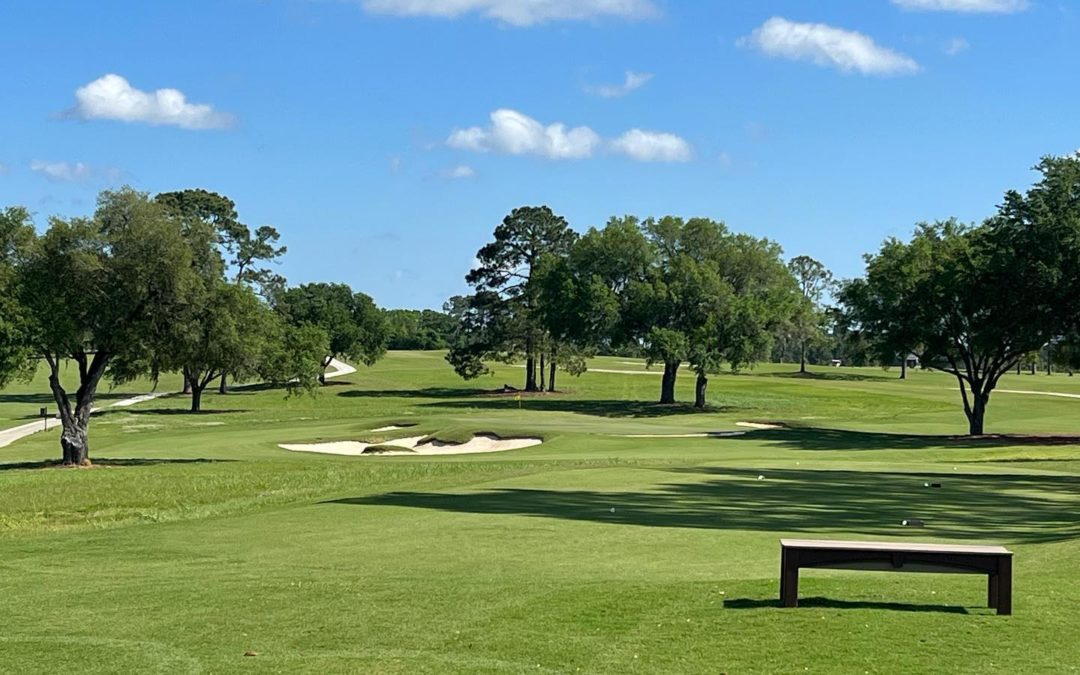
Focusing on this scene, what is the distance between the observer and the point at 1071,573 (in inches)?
569

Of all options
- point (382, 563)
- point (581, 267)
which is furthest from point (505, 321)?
point (382, 563)

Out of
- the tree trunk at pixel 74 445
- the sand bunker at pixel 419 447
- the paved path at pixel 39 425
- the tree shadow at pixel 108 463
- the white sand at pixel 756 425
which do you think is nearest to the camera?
the tree shadow at pixel 108 463

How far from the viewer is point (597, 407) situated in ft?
283

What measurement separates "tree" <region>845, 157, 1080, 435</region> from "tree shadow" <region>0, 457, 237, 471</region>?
3567 centimetres

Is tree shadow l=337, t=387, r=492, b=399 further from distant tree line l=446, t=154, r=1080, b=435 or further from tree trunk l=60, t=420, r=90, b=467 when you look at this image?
tree trunk l=60, t=420, r=90, b=467

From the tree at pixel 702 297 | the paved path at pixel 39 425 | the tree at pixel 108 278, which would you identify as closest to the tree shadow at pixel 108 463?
the tree at pixel 108 278

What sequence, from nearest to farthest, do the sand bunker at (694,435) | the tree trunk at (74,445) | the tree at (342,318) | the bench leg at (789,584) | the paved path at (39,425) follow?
1. the bench leg at (789,584)
2. the tree trunk at (74,445)
3. the sand bunker at (694,435)
4. the paved path at (39,425)
5. the tree at (342,318)

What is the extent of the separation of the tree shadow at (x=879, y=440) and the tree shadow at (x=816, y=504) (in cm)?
2058

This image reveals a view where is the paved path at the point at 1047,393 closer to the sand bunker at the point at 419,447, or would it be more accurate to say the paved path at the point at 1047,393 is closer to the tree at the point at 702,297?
the tree at the point at 702,297

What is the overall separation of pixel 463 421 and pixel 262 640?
4958 cm

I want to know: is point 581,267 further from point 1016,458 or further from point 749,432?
point 1016,458

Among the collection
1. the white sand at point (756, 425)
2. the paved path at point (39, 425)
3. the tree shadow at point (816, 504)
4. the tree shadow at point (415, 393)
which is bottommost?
the paved path at point (39, 425)

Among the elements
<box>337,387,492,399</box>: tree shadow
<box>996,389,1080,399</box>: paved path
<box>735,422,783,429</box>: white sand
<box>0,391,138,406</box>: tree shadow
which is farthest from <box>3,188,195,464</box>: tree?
<box>996,389,1080,399</box>: paved path

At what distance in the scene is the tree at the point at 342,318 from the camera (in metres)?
117
